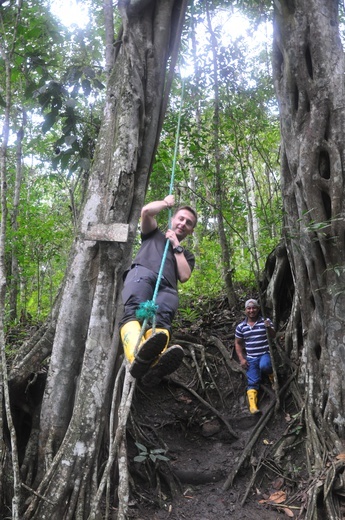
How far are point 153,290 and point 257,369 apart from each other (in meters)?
2.34

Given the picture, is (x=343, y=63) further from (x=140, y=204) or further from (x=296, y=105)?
(x=140, y=204)

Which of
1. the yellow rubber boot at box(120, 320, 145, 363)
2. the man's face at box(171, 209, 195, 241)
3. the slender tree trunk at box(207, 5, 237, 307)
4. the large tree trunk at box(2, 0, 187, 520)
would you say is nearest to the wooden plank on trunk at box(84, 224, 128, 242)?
the large tree trunk at box(2, 0, 187, 520)

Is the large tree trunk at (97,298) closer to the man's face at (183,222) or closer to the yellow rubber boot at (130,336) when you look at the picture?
the man's face at (183,222)

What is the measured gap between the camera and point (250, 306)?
5.37 meters

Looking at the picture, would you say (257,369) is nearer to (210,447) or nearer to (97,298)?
(210,447)

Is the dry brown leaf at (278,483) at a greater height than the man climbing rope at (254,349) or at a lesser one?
lesser

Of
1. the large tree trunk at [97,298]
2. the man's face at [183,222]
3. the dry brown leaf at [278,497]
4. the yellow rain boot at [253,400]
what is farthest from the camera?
the yellow rain boot at [253,400]

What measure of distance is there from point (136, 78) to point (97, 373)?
2.58 meters

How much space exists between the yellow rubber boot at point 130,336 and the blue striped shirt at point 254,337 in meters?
2.48

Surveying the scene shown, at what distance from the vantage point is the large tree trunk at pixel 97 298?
332 cm

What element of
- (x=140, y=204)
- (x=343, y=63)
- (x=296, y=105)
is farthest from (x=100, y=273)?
(x=343, y=63)

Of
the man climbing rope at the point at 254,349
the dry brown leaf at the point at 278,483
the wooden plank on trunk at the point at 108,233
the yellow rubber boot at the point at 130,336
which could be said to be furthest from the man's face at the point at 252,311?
the yellow rubber boot at the point at 130,336

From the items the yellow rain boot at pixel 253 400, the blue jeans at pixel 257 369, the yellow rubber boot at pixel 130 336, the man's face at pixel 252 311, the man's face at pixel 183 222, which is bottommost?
the yellow rain boot at pixel 253 400

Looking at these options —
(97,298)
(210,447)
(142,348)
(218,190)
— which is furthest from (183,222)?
(218,190)
